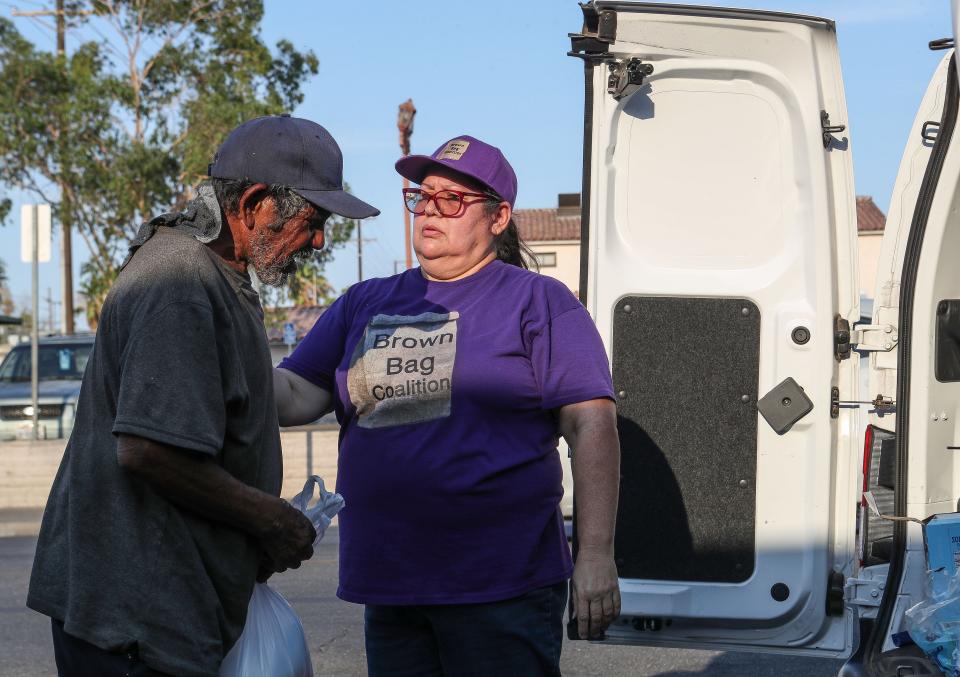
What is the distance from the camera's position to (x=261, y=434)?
2572 mm

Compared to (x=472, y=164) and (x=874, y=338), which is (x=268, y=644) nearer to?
(x=472, y=164)

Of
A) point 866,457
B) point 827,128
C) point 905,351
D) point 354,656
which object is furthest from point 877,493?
point 354,656

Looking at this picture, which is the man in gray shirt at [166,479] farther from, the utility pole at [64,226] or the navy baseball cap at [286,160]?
the utility pole at [64,226]

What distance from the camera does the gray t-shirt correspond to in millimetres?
2307

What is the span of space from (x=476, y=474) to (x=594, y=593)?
15.0 inches

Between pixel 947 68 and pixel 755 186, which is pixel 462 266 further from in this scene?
pixel 947 68

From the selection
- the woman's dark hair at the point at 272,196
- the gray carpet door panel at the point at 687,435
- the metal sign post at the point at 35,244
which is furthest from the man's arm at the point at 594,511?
the metal sign post at the point at 35,244

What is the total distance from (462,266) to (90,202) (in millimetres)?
20338

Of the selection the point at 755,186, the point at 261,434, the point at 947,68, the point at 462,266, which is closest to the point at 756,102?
the point at 755,186

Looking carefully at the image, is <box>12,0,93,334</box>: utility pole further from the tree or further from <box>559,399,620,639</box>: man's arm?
<box>559,399,620,639</box>: man's arm

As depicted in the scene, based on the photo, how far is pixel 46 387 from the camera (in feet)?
49.8

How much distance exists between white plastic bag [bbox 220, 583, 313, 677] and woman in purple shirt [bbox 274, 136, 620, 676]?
0.28 m

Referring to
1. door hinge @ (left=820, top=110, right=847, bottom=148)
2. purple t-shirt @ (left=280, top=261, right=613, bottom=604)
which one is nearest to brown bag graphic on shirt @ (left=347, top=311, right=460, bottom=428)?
purple t-shirt @ (left=280, top=261, right=613, bottom=604)

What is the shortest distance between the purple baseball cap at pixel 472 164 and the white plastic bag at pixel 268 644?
0.95 meters
